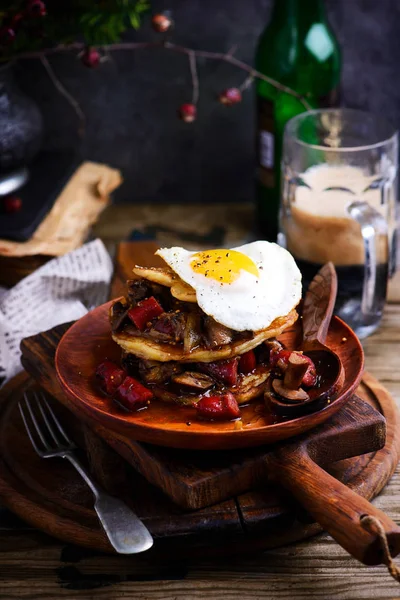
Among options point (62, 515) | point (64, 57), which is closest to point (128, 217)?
point (64, 57)

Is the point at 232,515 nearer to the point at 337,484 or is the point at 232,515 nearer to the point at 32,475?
the point at 337,484

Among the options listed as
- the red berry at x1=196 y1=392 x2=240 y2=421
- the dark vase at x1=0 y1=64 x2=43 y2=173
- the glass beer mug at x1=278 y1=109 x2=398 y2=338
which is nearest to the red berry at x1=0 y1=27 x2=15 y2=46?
the dark vase at x1=0 y1=64 x2=43 y2=173

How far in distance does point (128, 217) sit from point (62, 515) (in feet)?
5.20

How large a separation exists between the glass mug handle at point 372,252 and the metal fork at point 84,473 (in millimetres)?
864

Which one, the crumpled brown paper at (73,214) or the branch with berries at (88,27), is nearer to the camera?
the branch with berries at (88,27)

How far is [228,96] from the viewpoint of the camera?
7.45 ft

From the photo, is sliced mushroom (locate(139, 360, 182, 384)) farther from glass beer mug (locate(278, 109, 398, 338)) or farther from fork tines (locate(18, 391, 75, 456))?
glass beer mug (locate(278, 109, 398, 338))

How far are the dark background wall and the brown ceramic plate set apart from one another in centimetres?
133

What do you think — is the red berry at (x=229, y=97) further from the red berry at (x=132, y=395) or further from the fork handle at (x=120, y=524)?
the fork handle at (x=120, y=524)

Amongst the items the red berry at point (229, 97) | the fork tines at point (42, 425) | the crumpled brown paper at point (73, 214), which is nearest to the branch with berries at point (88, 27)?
the red berry at point (229, 97)

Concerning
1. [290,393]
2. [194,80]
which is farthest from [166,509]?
[194,80]

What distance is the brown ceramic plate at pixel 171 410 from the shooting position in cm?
132

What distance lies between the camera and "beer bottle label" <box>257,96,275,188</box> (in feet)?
8.11

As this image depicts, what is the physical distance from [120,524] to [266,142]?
153 centimetres
